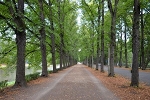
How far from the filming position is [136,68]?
1395 centimetres

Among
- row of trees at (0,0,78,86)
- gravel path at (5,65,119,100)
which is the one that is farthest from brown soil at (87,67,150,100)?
row of trees at (0,0,78,86)

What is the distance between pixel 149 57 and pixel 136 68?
119 ft

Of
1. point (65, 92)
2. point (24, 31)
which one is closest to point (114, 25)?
point (24, 31)

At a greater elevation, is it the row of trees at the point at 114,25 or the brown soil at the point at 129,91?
the row of trees at the point at 114,25

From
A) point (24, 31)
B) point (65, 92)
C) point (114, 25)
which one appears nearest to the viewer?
point (65, 92)

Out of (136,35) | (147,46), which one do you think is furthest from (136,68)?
(147,46)

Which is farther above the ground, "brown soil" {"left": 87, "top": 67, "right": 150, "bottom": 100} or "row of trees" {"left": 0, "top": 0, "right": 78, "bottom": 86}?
"row of trees" {"left": 0, "top": 0, "right": 78, "bottom": 86}

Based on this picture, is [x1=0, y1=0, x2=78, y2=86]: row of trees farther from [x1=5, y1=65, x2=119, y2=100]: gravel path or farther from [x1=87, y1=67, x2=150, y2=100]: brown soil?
[x1=87, y1=67, x2=150, y2=100]: brown soil

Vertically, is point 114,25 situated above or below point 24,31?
above

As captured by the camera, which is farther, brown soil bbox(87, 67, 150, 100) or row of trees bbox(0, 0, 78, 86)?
row of trees bbox(0, 0, 78, 86)

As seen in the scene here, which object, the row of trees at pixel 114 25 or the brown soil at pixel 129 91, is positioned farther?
the row of trees at pixel 114 25

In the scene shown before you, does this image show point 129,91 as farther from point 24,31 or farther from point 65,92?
point 24,31

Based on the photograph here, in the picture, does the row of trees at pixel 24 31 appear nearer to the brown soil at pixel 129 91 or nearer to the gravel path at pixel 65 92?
the gravel path at pixel 65 92

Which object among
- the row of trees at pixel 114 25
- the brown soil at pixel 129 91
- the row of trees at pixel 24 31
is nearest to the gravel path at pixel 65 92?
the brown soil at pixel 129 91
